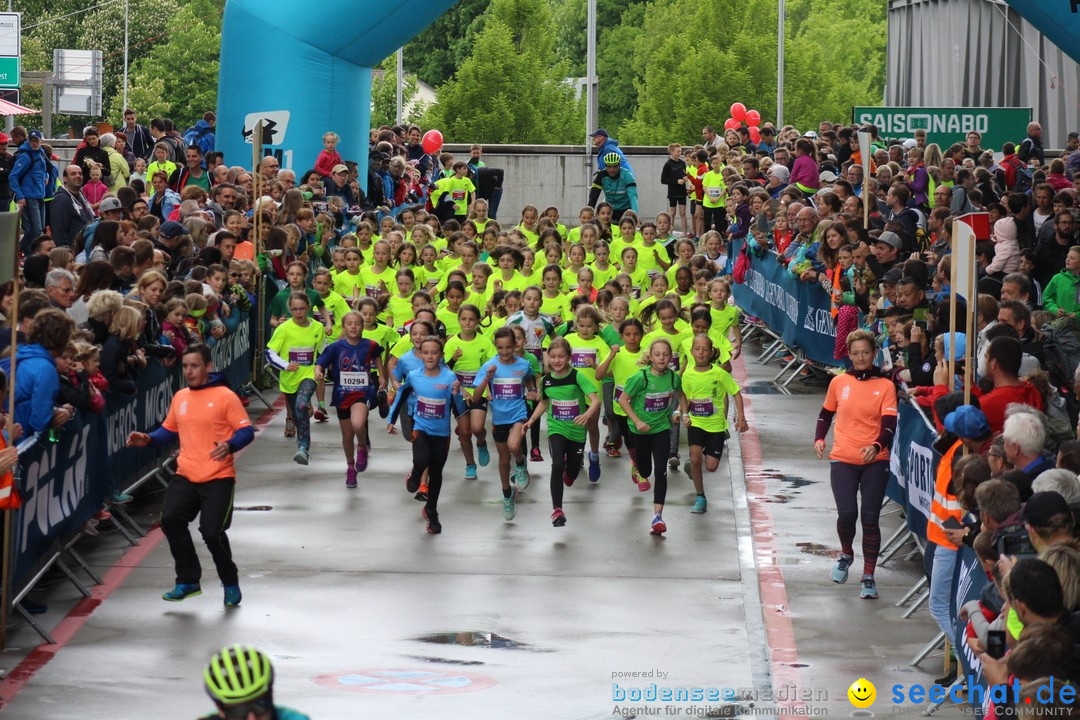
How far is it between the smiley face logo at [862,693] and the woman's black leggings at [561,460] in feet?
13.6

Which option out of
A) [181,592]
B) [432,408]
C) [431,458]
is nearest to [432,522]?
[431,458]

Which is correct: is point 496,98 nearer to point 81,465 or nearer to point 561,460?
point 561,460

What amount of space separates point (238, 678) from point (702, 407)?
8866 mm

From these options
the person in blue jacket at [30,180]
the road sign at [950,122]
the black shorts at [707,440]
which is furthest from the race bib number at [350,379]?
the road sign at [950,122]

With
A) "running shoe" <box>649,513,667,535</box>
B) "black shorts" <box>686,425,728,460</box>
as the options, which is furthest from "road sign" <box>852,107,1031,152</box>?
"running shoe" <box>649,513,667,535</box>

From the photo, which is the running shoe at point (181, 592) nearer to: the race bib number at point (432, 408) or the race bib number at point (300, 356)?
the race bib number at point (432, 408)

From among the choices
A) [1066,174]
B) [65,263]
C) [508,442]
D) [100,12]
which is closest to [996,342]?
[508,442]

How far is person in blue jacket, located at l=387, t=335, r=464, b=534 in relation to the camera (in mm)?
13086

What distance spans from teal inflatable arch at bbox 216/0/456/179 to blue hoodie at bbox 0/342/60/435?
14.3 m

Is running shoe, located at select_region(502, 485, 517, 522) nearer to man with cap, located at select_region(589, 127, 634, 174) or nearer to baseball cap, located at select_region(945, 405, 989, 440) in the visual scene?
baseball cap, located at select_region(945, 405, 989, 440)

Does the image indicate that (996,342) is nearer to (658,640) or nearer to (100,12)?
(658,640)

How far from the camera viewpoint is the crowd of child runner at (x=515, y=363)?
13.4 m

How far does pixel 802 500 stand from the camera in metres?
14.4

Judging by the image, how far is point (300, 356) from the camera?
1552 centimetres
